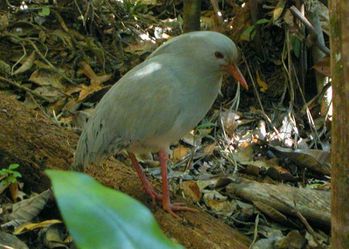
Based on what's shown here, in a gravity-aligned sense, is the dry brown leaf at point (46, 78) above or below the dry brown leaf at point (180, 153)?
above

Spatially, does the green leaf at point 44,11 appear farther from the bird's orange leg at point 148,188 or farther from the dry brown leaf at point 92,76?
the bird's orange leg at point 148,188

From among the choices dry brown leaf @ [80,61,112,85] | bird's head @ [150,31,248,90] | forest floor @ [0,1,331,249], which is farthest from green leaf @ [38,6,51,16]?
bird's head @ [150,31,248,90]

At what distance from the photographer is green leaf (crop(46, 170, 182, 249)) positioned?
0.92 meters

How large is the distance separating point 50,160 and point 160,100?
0.93 m

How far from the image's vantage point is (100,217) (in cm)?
94

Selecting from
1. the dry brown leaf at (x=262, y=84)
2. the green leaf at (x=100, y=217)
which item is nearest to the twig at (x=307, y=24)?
the dry brown leaf at (x=262, y=84)

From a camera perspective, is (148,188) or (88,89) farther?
(88,89)

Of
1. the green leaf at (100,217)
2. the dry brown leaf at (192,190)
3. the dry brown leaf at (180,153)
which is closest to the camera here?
the green leaf at (100,217)

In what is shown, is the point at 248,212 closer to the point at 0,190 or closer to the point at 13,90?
the point at 0,190

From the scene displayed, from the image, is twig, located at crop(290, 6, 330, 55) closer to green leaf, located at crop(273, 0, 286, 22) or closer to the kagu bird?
green leaf, located at crop(273, 0, 286, 22)

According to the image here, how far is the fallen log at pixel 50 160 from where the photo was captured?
3.52m

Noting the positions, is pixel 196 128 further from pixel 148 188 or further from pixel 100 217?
pixel 100 217

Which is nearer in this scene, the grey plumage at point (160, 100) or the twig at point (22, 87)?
the grey plumage at point (160, 100)

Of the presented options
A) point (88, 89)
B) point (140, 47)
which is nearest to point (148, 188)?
point (88, 89)
